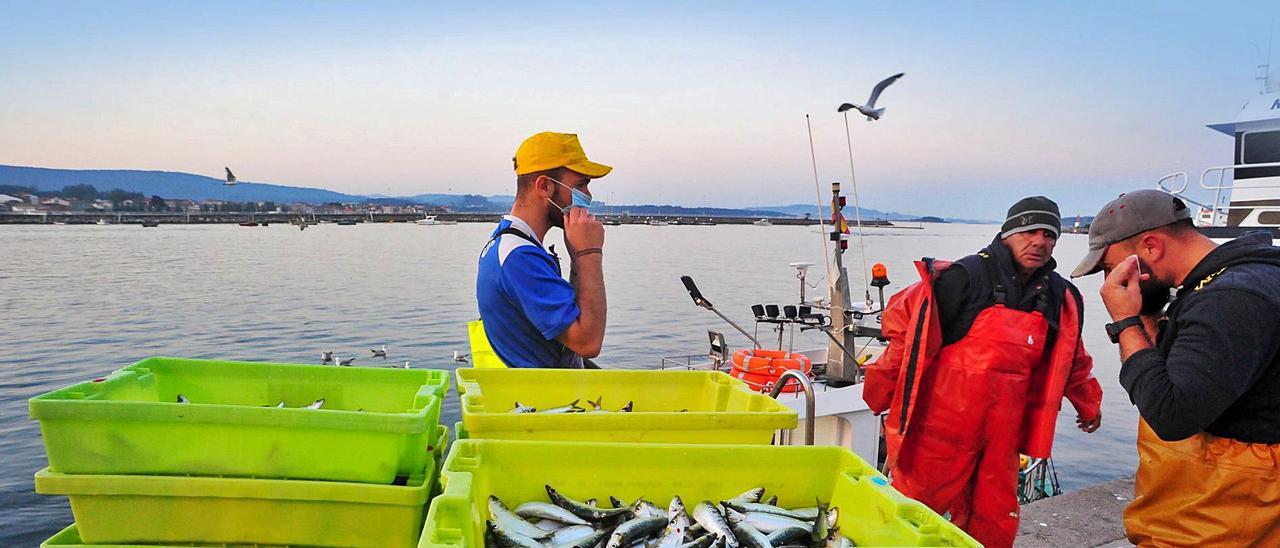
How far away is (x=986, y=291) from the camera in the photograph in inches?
147

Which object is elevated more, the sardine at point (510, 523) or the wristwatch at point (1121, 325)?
the wristwatch at point (1121, 325)

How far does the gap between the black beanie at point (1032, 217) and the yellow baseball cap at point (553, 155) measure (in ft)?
7.23

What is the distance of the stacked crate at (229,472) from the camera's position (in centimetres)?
174

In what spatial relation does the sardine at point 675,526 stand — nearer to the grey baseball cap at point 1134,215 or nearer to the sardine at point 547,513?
the sardine at point 547,513

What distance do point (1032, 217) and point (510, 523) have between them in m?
3.16

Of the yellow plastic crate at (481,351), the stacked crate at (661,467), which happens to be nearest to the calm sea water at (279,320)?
the yellow plastic crate at (481,351)

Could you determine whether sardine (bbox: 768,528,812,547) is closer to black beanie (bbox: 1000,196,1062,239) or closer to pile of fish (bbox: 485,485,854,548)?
pile of fish (bbox: 485,485,854,548)

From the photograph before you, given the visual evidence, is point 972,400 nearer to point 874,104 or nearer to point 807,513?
point 807,513

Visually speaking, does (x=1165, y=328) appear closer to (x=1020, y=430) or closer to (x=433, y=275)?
(x=1020, y=430)

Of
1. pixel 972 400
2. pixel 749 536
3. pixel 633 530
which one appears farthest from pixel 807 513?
pixel 972 400

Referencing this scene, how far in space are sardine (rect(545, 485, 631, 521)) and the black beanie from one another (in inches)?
112

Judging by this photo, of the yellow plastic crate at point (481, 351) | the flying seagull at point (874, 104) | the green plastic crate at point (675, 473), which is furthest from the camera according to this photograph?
the flying seagull at point (874, 104)

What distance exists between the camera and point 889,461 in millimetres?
3926

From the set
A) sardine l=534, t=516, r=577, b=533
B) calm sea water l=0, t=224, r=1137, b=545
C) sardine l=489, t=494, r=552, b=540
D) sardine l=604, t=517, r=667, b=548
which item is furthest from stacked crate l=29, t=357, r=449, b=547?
calm sea water l=0, t=224, r=1137, b=545
